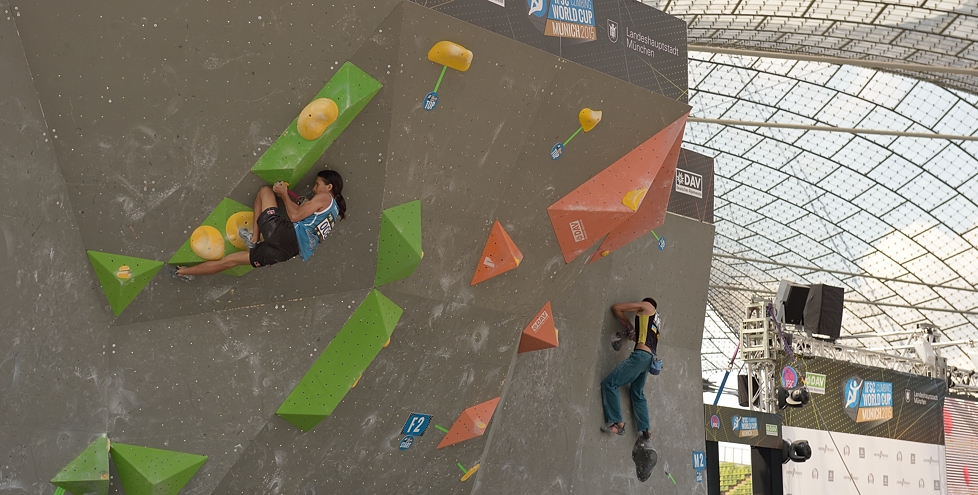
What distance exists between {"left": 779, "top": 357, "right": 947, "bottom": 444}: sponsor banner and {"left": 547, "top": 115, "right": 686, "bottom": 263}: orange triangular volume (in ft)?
25.5

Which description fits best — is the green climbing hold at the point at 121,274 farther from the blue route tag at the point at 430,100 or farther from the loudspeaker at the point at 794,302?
the loudspeaker at the point at 794,302

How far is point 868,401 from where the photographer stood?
14.8 m

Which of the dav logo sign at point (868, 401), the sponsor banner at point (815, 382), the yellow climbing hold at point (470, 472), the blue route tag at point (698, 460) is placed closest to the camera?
the yellow climbing hold at point (470, 472)

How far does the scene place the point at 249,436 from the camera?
5223 mm

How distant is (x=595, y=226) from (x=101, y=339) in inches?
147

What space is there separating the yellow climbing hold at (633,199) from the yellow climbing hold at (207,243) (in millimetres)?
3245

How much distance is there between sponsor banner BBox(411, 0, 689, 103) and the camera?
552 centimetres

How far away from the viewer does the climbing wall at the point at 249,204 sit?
433cm

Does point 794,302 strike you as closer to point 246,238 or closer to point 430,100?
point 430,100

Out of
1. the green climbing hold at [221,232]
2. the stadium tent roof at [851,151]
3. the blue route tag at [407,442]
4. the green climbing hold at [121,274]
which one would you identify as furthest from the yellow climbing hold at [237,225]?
the stadium tent roof at [851,151]

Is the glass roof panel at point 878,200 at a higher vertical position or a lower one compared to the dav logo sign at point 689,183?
higher

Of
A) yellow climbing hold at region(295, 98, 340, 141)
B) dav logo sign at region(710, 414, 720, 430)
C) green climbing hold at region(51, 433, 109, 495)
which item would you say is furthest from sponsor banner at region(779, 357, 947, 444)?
green climbing hold at region(51, 433, 109, 495)

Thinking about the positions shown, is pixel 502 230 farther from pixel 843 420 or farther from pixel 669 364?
pixel 843 420

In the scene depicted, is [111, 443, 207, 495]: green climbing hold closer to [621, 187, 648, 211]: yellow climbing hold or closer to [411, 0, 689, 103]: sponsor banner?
[411, 0, 689, 103]: sponsor banner
